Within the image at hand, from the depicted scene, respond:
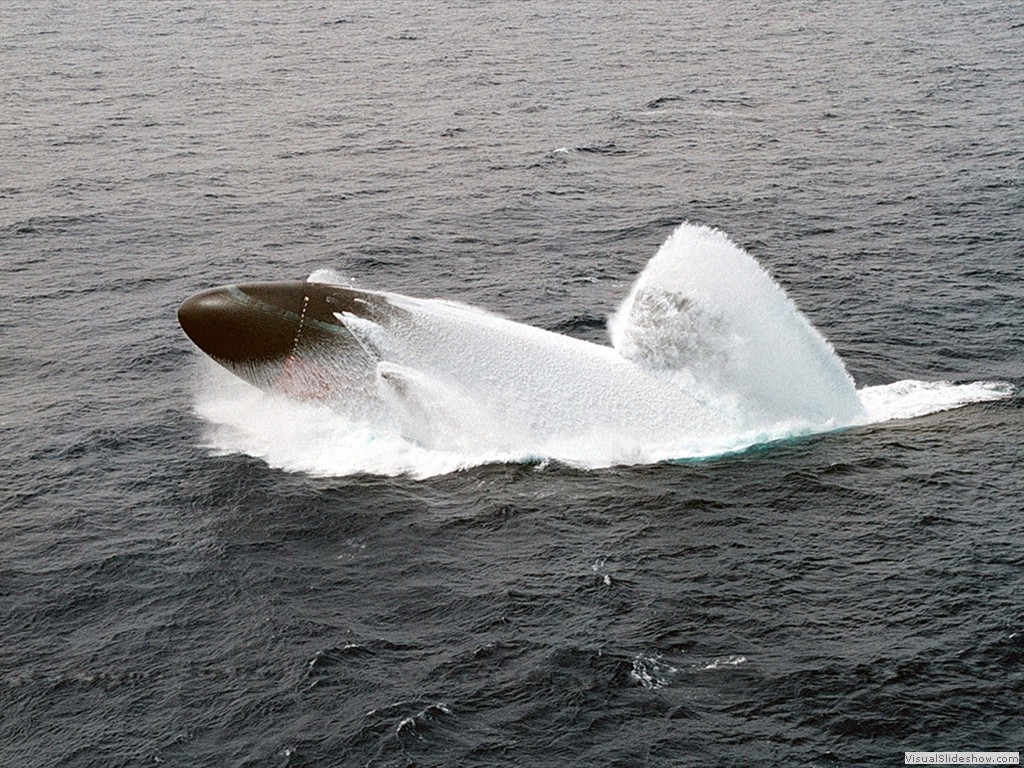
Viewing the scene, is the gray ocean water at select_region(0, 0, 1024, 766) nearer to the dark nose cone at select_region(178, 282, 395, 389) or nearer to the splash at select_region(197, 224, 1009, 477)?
the splash at select_region(197, 224, 1009, 477)

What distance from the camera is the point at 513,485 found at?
4459 cm

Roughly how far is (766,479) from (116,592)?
21.7m

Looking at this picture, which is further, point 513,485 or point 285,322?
point 285,322

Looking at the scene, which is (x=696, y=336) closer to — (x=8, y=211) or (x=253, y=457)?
(x=253, y=457)

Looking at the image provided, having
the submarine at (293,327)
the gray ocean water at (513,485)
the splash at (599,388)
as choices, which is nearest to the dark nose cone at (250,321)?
the submarine at (293,327)

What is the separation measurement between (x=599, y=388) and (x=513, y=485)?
5064 mm

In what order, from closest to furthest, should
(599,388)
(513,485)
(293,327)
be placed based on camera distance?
1. (513,485)
2. (599,388)
3. (293,327)

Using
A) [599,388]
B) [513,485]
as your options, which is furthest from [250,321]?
[599,388]

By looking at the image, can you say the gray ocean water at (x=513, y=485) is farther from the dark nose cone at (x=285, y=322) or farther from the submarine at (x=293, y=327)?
the dark nose cone at (x=285, y=322)

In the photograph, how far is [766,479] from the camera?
44.1 meters

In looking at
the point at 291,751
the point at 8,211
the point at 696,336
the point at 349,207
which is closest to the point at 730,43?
Answer: the point at 349,207

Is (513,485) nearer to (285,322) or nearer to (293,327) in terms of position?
(293,327)

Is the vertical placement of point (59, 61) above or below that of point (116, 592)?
above

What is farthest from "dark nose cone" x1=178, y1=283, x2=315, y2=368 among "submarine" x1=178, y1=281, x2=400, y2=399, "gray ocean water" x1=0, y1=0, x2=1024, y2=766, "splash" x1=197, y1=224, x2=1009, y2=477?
"gray ocean water" x1=0, y1=0, x2=1024, y2=766
